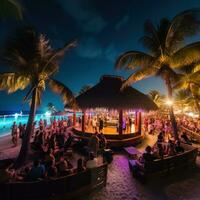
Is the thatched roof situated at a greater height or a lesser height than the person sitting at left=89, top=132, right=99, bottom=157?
greater

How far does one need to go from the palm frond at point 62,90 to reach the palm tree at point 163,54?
485 cm

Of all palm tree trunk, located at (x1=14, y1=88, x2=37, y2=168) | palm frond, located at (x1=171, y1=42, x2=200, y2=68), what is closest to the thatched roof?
palm frond, located at (x1=171, y1=42, x2=200, y2=68)

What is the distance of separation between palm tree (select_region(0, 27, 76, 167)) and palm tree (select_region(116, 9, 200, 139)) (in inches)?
200

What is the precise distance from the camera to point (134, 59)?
12555mm

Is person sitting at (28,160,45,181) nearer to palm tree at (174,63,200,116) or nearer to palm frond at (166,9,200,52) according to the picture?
palm frond at (166,9,200,52)

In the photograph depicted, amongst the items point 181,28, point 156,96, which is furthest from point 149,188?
point 156,96

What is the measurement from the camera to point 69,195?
5758 millimetres

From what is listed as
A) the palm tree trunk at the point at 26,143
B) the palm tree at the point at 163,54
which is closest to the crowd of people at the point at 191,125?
the palm tree at the point at 163,54

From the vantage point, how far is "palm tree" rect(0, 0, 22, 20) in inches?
207

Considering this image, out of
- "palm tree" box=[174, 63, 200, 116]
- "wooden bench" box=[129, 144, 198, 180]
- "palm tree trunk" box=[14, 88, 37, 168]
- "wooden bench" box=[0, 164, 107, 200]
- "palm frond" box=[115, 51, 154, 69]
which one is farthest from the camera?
"palm tree" box=[174, 63, 200, 116]

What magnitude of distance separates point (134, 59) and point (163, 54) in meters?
2.05

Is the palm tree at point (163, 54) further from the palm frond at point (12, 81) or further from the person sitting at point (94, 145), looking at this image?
the palm frond at point (12, 81)

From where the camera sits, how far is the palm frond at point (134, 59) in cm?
1244

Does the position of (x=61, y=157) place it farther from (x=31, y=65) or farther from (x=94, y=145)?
(x=31, y=65)
